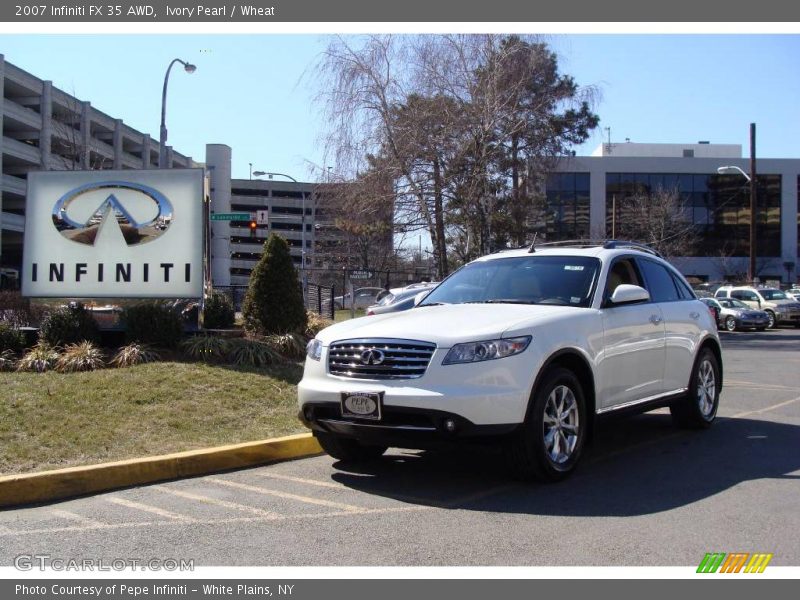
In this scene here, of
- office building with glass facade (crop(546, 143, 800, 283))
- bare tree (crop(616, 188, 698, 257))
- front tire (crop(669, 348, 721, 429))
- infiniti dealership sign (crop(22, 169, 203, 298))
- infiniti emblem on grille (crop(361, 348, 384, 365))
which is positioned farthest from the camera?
office building with glass facade (crop(546, 143, 800, 283))

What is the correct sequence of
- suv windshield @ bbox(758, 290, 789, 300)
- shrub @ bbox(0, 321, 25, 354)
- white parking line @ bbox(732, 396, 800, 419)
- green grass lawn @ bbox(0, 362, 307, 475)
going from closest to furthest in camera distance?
1. green grass lawn @ bbox(0, 362, 307, 475)
2. white parking line @ bbox(732, 396, 800, 419)
3. shrub @ bbox(0, 321, 25, 354)
4. suv windshield @ bbox(758, 290, 789, 300)

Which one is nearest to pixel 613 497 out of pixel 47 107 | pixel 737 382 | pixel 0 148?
pixel 737 382

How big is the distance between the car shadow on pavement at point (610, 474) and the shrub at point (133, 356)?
4.89 meters

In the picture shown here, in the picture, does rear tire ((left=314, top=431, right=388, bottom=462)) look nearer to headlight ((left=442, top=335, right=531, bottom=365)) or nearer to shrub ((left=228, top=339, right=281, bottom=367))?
headlight ((left=442, top=335, right=531, bottom=365))

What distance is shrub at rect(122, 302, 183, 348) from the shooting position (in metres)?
11.5

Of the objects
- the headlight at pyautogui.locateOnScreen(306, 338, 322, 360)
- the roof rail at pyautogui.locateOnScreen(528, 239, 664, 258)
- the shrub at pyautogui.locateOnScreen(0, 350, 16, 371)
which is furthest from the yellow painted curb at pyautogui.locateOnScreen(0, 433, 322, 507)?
the shrub at pyautogui.locateOnScreen(0, 350, 16, 371)

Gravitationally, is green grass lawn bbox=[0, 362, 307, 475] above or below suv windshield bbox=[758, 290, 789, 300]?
below

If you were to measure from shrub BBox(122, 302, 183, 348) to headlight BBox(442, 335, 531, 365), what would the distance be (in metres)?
7.11

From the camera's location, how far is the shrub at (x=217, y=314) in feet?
44.1

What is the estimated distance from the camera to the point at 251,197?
110 meters

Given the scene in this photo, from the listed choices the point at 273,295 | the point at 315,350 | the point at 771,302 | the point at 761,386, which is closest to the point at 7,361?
the point at 273,295

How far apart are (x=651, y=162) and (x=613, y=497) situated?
60.9 metres

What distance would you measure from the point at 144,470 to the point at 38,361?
16.1ft

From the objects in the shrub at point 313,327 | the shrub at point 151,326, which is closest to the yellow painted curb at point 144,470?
the shrub at point 151,326
